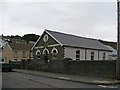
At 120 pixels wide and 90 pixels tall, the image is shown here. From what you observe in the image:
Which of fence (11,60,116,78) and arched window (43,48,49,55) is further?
arched window (43,48,49,55)

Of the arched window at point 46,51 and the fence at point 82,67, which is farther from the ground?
the arched window at point 46,51

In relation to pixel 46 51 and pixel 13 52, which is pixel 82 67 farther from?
pixel 13 52

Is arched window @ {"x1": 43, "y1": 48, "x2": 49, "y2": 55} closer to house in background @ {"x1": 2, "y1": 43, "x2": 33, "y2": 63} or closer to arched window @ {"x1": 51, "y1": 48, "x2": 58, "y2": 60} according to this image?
arched window @ {"x1": 51, "y1": 48, "x2": 58, "y2": 60}

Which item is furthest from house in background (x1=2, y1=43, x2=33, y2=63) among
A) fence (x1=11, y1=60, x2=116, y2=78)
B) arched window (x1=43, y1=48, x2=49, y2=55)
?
fence (x1=11, y1=60, x2=116, y2=78)

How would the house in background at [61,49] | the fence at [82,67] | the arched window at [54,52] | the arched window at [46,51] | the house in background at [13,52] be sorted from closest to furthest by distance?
the fence at [82,67]
the house in background at [61,49]
the arched window at [54,52]
the arched window at [46,51]
the house in background at [13,52]

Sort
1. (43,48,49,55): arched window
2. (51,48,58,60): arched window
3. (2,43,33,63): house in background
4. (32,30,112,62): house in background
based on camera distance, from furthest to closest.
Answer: (2,43,33,63): house in background, (43,48,49,55): arched window, (51,48,58,60): arched window, (32,30,112,62): house in background

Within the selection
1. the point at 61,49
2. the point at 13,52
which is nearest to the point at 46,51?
the point at 61,49

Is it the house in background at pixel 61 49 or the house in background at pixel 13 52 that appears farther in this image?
the house in background at pixel 13 52

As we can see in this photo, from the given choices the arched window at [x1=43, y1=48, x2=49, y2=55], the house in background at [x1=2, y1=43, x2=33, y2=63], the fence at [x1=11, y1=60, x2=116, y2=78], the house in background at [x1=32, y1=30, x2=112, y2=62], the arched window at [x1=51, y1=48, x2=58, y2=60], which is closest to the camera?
the fence at [x1=11, y1=60, x2=116, y2=78]

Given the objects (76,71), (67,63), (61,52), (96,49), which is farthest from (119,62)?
(96,49)

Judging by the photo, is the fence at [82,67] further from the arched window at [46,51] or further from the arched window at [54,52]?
the arched window at [46,51]

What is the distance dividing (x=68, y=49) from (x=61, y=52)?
1285 millimetres

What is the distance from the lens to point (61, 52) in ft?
118

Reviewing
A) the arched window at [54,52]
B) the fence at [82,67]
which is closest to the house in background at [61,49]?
the arched window at [54,52]
